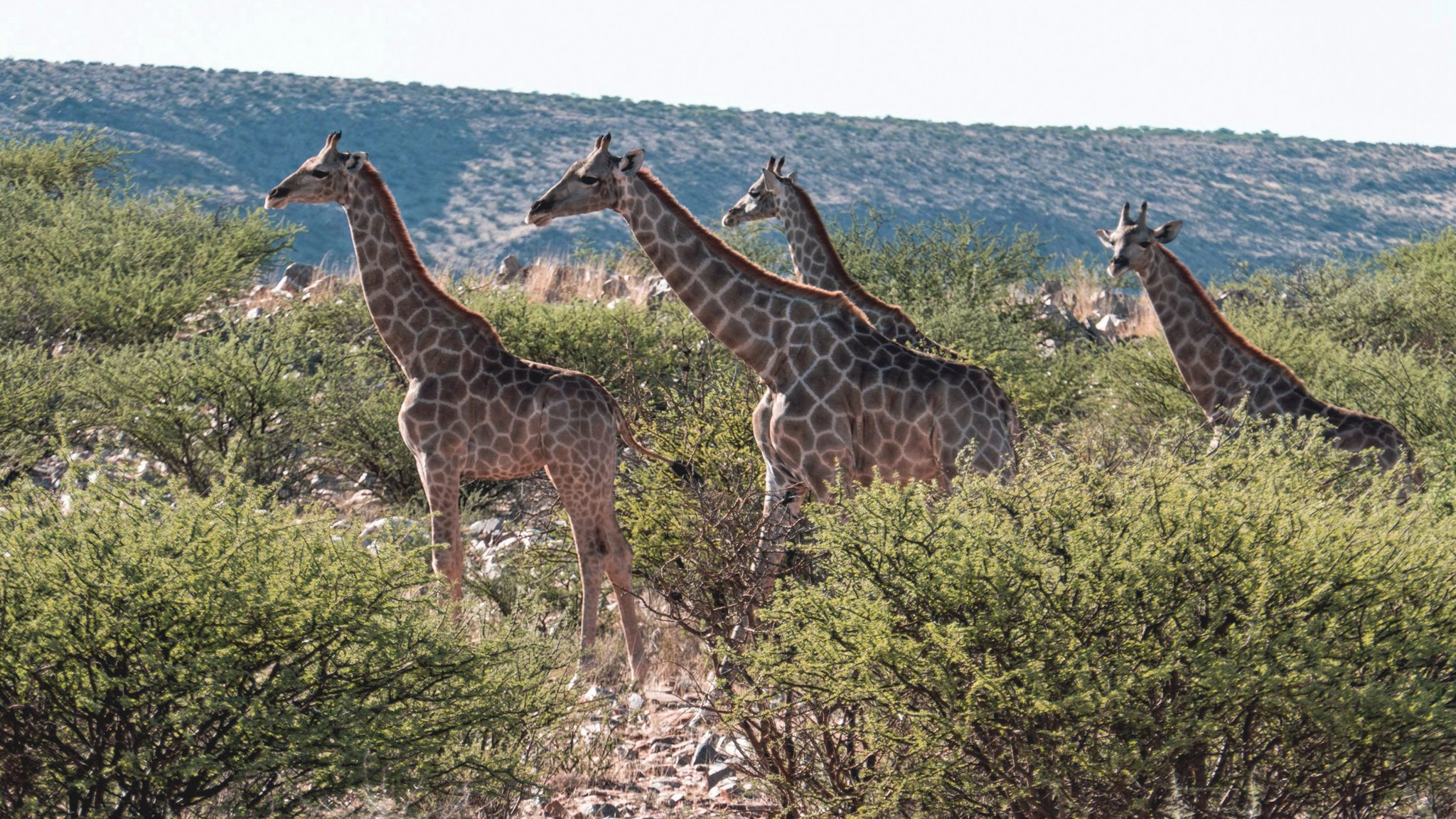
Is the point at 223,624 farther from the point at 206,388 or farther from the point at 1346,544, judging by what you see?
the point at 206,388

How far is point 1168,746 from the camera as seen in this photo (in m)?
4.28

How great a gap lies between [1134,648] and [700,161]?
217ft

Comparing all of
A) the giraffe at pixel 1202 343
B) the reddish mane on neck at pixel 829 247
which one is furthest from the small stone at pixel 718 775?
the giraffe at pixel 1202 343

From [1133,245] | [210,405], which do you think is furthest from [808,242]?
[210,405]

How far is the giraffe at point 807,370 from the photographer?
728 cm

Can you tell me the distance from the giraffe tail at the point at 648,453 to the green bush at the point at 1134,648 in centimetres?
357

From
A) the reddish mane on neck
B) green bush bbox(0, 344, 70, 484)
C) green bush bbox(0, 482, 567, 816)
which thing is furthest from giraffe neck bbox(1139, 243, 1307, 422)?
green bush bbox(0, 344, 70, 484)

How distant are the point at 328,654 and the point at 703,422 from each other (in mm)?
4231

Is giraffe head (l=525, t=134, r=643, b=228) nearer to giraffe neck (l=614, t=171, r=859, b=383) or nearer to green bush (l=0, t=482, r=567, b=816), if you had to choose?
giraffe neck (l=614, t=171, r=859, b=383)

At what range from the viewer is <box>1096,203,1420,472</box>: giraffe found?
9.59 meters

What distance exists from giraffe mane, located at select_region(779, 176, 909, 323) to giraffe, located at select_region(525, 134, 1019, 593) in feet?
5.07

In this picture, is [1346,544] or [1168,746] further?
[1346,544]

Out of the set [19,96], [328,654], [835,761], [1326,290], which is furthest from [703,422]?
[19,96]

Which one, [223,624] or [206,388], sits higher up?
[223,624]
